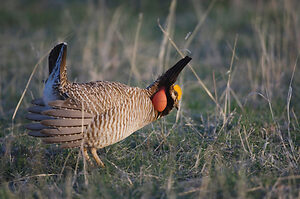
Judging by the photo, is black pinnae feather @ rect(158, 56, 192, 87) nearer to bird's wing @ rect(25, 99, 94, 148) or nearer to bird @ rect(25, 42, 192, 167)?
bird @ rect(25, 42, 192, 167)

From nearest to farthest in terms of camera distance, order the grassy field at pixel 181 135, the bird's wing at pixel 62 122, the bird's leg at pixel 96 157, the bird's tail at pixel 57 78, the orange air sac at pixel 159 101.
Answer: the grassy field at pixel 181 135
the bird's wing at pixel 62 122
the bird's tail at pixel 57 78
the bird's leg at pixel 96 157
the orange air sac at pixel 159 101

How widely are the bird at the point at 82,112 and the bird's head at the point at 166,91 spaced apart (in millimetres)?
260

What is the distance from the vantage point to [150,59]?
730cm

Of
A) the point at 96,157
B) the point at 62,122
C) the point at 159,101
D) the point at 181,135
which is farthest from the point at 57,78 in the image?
the point at 181,135

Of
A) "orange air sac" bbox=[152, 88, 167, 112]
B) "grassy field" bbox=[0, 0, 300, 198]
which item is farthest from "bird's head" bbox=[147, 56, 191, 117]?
"grassy field" bbox=[0, 0, 300, 198]

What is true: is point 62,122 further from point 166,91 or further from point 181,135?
point 181,135

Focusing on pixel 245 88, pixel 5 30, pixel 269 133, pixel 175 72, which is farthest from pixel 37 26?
pixel 269 133

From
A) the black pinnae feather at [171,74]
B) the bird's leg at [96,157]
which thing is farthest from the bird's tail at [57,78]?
the black pinnae feather at [171,74]

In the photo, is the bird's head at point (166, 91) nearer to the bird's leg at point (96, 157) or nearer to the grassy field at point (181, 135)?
the grassy field at point (181, 135)

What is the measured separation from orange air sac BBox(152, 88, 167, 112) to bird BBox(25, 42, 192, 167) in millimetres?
227

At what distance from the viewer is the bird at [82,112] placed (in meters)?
3.44

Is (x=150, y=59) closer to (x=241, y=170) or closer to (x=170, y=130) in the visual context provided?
(x=170, y=130)

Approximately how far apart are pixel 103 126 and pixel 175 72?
3.57 ft

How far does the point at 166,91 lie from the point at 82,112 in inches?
46.9
